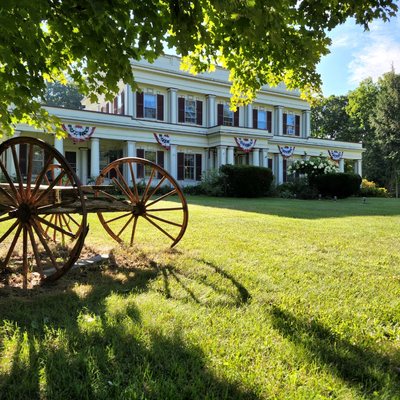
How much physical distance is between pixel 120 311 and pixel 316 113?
5494 centimetres

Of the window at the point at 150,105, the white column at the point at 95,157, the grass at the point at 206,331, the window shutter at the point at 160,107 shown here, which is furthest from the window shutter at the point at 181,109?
the grass at the point at 206,331

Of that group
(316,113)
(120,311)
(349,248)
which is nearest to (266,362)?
(120,311)

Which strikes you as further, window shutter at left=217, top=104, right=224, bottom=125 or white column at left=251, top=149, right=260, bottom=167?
window shutter at left=217, top=104, right=224, bottom=125

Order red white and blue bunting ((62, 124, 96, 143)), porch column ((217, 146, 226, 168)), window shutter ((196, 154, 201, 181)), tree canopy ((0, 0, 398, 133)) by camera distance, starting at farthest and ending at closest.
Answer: window shutter ((196, 154, 201, 181))
porch column ((217, 146, 226, 168))
red white and blue bunting ((62, 124, 96, 143))
tree canopy ((0, 0, 398, 133))

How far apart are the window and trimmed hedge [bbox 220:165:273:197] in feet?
26.6

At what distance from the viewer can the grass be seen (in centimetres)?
217

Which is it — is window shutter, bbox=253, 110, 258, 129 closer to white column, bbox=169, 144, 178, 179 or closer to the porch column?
the porch column

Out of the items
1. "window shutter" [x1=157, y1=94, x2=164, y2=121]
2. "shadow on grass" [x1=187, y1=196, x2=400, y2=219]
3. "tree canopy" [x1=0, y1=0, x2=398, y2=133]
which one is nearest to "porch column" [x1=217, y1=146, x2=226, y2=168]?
"window shutter" [x1=157, y1=94, x2=164, y2=121]

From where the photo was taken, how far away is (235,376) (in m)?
2.25

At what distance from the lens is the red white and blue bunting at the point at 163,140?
86.6 feet

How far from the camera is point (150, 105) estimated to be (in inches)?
1093

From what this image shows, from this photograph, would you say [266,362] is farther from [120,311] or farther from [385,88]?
[385,88]

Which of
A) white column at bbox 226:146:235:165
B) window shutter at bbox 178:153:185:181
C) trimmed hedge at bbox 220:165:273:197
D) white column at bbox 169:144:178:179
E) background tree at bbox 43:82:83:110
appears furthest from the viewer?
background tree at bbox 43:82:83:110

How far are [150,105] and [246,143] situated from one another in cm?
747
